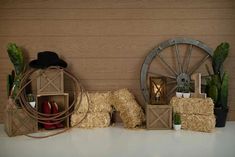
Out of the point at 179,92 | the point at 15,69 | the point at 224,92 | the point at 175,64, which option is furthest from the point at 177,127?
the point at 15,69

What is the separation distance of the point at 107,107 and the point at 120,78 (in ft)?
1.15

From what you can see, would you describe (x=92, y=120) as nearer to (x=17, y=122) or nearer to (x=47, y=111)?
(x=47, y=111)

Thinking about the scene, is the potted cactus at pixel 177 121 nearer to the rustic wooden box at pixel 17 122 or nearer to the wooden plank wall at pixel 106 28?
the wooden plank wall at pixel 106 28

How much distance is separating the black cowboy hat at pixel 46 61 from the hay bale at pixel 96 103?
410 mm

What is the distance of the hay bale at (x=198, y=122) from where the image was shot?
241cm

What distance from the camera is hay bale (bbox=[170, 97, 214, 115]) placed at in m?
2.41

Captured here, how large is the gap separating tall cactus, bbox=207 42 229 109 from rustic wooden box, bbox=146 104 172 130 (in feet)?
1.46

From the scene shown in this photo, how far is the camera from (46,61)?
249 cm

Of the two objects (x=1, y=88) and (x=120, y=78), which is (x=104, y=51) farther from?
(x=1, y=88)

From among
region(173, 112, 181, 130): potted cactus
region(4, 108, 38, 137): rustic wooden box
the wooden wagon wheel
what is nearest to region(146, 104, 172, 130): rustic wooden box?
region(173, 112, 181, 130): potted cactus

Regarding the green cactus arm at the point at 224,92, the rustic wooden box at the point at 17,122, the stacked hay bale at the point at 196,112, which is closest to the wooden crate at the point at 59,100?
the rustic wooden box at the point at 17,122

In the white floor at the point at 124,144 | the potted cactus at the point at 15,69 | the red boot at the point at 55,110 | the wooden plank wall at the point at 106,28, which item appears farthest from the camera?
the wooden plank wall at the point at 106,28

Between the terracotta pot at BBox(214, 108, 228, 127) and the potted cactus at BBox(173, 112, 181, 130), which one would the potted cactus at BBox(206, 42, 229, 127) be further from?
the potted cactus at BBox(173, 112, 181, 130)

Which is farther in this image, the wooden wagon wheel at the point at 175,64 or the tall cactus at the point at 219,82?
the wooden wagon wheel at the point at 175,64
